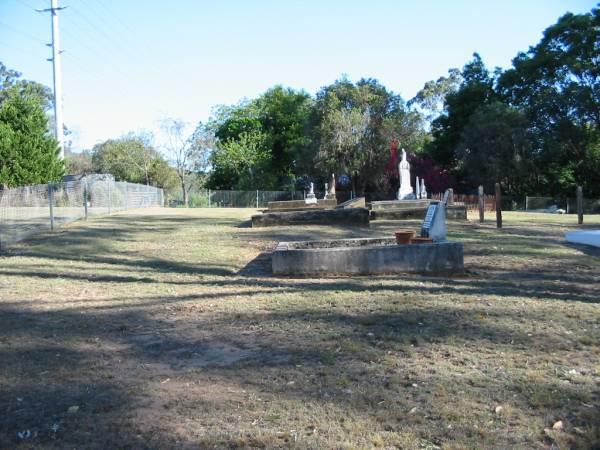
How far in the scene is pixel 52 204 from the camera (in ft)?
54.6

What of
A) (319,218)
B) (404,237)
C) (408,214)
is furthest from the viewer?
(408,214)

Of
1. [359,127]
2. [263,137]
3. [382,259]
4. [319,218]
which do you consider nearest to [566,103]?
[359,127]

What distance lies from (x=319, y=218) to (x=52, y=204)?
8177mm

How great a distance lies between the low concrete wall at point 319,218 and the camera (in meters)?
16.9

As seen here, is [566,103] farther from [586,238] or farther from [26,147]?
[26,147]

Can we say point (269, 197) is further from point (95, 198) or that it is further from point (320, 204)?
point (95, 198)

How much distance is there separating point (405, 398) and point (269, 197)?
43378mm

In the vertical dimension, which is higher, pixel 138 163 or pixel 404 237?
pixel 138 163

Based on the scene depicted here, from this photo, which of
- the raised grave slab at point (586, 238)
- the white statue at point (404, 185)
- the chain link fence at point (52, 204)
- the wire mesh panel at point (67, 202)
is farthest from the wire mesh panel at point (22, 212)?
the white statue at point (404, 185)

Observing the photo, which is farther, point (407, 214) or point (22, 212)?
point (407, 214)

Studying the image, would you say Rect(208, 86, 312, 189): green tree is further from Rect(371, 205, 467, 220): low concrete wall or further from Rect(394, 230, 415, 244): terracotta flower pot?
Rect(394, 230, 415, 244): terracotta flower pot

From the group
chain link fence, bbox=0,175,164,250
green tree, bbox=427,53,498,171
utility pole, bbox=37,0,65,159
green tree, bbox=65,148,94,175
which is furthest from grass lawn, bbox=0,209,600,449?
green tree, bbox=65,148,94,175

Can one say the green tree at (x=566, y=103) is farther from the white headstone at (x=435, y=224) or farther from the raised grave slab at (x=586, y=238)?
the white headstone at (x=435, y=224)

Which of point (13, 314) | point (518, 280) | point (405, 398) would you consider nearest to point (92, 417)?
point (405, 398)
